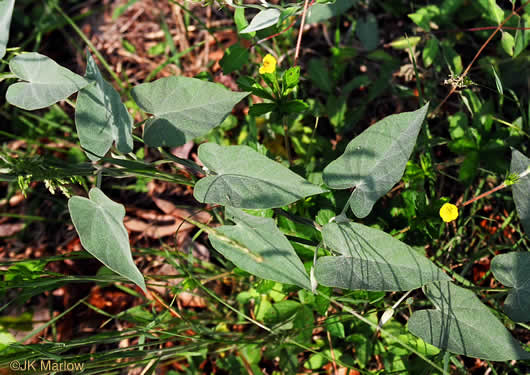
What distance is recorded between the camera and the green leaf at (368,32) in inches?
65.6

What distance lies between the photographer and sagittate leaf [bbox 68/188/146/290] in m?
0.87

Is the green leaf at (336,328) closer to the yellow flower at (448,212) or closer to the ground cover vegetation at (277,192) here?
the ground cover vegetation at (277,192)

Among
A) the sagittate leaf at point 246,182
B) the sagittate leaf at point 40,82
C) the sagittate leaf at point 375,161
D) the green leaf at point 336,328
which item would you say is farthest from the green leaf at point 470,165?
the sagittate leaf at point 40,82

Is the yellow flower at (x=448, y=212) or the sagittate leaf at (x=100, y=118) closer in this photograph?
the sagittate leaf at (x=100, y=118)


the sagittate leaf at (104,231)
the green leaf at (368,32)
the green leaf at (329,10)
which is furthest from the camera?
the green leaf at (368,32)

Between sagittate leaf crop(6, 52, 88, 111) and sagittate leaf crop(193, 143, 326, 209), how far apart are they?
0.34 meters

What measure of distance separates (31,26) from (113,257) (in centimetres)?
198

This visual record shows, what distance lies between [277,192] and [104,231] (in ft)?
1.28

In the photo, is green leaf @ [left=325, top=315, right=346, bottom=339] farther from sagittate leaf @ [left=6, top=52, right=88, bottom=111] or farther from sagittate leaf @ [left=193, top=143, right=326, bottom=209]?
sagittate leaf @ [left=6, top=52, right=88, bottom=111]

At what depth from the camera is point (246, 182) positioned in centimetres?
96

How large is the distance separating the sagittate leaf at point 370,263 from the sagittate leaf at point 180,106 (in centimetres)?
39

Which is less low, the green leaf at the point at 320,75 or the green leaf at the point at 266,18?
the green leaf at the point at 266,18

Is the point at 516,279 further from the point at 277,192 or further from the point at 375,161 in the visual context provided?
the point at 277,192

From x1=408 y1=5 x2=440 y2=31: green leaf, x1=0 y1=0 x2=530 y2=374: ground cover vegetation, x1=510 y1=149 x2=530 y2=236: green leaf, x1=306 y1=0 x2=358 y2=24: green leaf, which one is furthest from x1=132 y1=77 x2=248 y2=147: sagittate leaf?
x1=408 y1=5 x2=440 y2=31: green leaf
